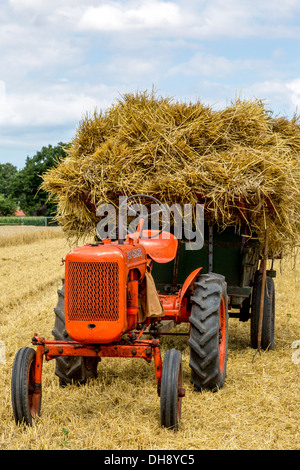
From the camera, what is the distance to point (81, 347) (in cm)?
465

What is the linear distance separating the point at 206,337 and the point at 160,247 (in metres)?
1.00

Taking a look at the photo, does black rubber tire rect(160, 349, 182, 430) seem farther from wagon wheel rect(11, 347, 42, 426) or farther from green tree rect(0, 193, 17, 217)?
green tree rect(0, 193, 17, 217)

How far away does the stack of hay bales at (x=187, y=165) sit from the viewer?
5.73m

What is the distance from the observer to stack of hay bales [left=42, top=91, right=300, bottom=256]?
18.8 feet

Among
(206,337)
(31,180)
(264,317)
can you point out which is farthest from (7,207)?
(206,337)

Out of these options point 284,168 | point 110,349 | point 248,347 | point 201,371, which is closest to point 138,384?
point 201,371

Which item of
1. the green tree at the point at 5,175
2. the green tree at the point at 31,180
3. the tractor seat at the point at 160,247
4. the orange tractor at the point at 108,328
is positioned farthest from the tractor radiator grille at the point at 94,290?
the green tree at the point at 5,175

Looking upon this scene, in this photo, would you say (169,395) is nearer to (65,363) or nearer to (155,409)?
(155,409)

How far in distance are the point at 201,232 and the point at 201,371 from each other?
1.63 meters

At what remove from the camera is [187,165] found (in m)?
5.79

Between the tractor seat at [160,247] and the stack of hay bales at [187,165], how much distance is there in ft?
1.50

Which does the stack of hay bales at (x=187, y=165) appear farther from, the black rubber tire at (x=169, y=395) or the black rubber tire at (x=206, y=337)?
the black rubber tire at (x=169, y=395)

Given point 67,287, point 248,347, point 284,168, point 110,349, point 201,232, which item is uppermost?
point 284,168

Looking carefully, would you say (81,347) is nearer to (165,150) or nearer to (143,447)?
(143,447)
